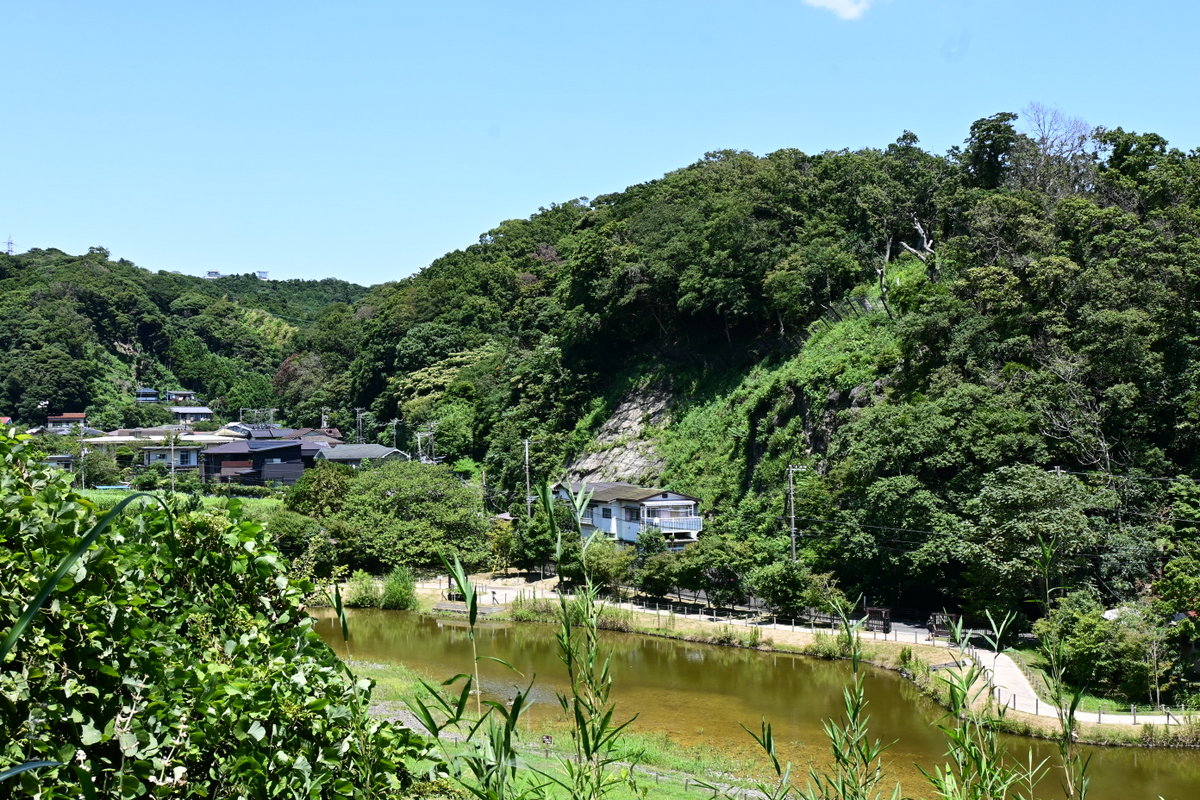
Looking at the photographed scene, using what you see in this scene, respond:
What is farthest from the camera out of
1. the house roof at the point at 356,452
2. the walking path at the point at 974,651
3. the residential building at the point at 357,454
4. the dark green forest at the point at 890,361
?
the house roof at the point at 356,452

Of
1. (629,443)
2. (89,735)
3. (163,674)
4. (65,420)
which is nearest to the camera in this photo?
(89,735)

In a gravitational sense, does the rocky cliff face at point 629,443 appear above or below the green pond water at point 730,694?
above

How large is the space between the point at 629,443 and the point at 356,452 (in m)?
18.1

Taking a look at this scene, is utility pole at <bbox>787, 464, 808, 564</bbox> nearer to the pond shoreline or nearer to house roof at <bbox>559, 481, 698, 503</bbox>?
the pond shoreline

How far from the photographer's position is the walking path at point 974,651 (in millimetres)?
17375

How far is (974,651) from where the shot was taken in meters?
18.0

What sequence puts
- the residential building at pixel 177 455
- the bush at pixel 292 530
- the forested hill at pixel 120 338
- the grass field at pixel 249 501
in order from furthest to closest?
the forested hill at pixel 120 338
the residential building at pixel 177 455
the grass field at pixel 249 501
the bush at pixel 292 530

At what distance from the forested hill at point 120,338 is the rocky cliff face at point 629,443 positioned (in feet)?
130

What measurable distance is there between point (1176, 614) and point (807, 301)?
1767cm

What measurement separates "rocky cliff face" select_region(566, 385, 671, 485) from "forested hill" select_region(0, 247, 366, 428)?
39746 mm

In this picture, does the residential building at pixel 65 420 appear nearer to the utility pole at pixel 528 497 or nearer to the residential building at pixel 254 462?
the residential building at pixel 254 462

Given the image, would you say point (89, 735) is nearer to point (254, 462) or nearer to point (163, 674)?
point (163, 674)

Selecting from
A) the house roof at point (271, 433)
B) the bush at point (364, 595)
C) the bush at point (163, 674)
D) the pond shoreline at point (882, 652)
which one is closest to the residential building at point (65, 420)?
the house roof at point (271, 433)

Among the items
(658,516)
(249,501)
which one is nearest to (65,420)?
(249,501)
